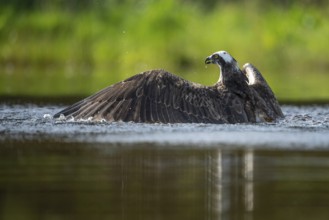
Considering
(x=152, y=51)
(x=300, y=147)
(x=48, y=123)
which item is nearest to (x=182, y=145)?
(x=300, y=147)

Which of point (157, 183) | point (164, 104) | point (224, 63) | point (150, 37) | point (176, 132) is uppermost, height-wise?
point (150, 37)

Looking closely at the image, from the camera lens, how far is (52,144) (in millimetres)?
10586

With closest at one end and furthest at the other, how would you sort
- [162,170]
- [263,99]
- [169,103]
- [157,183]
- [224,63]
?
1. [157,183]
2. [162,170]
3. [169,103]
4. [224,63]
5. [263,99]

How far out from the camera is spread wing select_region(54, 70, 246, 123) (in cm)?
1193

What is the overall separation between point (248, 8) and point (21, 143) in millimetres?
18722

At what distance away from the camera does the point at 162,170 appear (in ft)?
29.3

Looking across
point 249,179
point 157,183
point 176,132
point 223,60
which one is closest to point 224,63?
point 223,60

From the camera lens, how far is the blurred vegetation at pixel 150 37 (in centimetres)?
2561

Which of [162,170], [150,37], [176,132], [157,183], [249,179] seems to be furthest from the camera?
[150,37]

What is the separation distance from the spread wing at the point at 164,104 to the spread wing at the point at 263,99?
0.36 m

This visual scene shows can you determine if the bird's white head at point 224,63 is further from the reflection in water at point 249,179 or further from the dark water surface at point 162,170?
the reflection in water at point 249,179

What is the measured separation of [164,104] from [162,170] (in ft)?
10.0

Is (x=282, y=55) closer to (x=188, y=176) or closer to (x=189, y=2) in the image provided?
(x=189, y=2)

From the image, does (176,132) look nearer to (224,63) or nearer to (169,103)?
(169,103)
